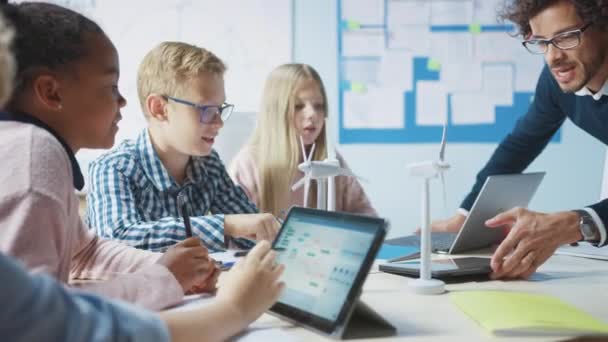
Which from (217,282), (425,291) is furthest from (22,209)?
(425,291)

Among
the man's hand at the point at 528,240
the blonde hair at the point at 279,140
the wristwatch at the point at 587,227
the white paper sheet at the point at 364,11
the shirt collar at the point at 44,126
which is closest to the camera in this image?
the shirt collar at the point at 44,126

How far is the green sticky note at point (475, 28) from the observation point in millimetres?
3162

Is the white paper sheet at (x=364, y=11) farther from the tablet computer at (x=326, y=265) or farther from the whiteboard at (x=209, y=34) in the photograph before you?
the tablet computer at (x=326, y=265)

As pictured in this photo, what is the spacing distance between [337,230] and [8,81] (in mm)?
555

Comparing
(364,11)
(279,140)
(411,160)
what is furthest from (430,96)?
(279,140)

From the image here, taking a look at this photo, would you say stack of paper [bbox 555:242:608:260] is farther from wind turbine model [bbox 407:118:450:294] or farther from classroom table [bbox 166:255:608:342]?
wind turbine model [bbox 407:118:450:294]

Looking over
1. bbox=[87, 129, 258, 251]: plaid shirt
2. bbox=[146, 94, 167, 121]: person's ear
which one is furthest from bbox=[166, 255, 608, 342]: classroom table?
bbox=[146, 94, 167, 121]: person's ear

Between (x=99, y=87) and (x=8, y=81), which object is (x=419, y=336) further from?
(x=99, y=87)

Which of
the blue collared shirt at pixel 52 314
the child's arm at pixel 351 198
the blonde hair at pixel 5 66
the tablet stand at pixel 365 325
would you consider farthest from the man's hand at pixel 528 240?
the child's arm at pixel 351 198

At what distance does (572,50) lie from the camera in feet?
5.49

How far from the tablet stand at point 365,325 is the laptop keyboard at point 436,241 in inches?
27.3

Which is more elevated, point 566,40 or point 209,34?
point 209,34

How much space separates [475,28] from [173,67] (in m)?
1.93

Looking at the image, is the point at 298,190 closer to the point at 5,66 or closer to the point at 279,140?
the point at 279,140
